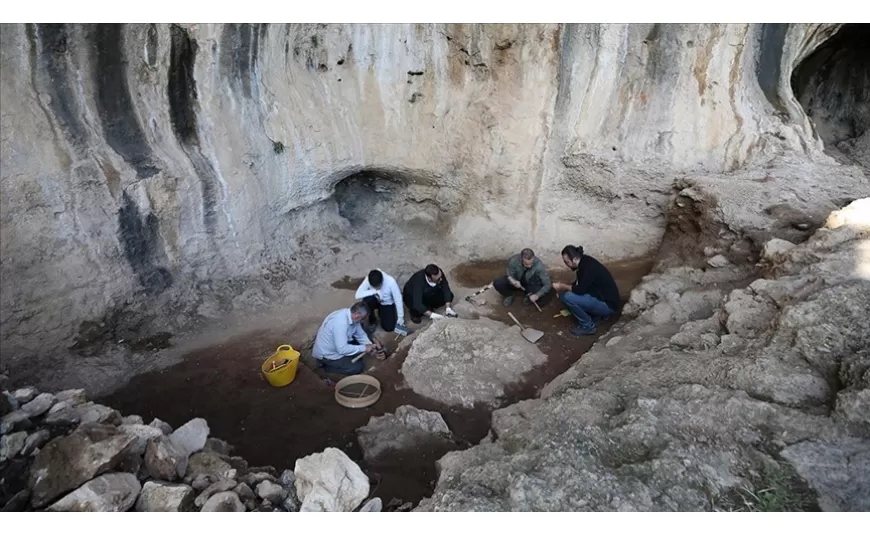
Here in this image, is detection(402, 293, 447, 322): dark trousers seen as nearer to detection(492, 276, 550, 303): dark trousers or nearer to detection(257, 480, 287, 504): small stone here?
detection(492, 276, 550, 303): dark trousers

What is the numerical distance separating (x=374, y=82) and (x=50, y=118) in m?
3.50

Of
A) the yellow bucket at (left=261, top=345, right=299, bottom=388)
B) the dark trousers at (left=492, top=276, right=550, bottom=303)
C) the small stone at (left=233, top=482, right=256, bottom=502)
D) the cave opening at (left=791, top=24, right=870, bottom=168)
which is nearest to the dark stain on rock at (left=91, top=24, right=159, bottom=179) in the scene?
the yellow bucket at (left=261, top=345, right=299, bottom=388)

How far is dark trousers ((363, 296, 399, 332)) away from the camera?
6.06 metres

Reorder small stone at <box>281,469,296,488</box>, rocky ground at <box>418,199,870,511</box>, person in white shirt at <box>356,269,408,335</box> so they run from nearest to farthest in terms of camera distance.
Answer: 1. rocky ground at <box>418,199,870,511</box>
2. small stone at <box>281,469,296,488</box>
3. person in white shirt at <box>356,269,408,335</box>

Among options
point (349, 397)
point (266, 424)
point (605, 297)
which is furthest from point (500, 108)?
point (266, 424)

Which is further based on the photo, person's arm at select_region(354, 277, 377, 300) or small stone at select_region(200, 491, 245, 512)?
person's arm at select_region(354, 277, 377, 300)

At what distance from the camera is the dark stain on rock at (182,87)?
5.36 meters

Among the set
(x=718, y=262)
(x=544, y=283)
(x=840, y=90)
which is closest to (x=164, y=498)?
(x=544, y=283)

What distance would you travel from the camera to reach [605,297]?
18.8 feet

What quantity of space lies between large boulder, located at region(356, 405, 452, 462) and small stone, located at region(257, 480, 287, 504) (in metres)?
0.76

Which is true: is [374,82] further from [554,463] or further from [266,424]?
[554,463]

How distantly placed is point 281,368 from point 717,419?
3440 millimetres

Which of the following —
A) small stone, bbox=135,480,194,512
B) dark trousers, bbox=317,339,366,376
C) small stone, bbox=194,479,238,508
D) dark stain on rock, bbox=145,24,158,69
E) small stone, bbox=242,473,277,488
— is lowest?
dark trousers, bbox=317,339,366,376
